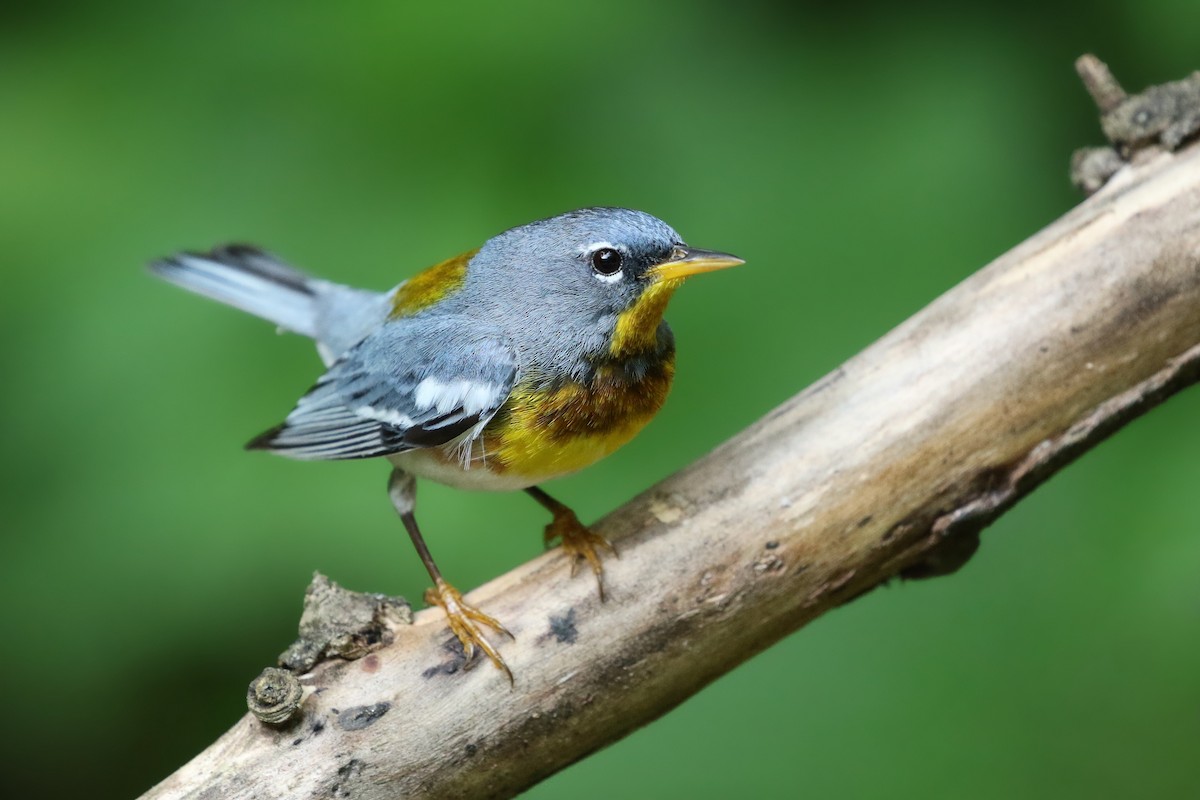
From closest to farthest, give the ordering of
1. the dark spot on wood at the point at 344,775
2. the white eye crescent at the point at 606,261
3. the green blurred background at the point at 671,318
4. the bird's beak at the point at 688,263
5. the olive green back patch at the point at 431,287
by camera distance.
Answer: the dark spot on wood at the point at 344,775 < the bird's beak at the point at 688,263 < the white eye crescent at the point at 606,261 < the olive green back patch at the point at 431,287 < the green blurred background at the point at 671,318

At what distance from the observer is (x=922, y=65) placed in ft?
13.4

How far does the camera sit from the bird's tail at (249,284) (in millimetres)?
3641

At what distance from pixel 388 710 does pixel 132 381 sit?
64.5 inches

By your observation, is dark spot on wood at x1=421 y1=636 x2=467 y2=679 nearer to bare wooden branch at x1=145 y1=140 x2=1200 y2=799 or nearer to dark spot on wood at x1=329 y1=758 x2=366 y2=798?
bare wooden branch at x1=145 y1=140 x2=1200 y2=799

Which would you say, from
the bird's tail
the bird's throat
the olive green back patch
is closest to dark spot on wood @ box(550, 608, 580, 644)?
→ the bird's throat

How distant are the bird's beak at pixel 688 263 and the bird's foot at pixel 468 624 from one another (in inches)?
35.0

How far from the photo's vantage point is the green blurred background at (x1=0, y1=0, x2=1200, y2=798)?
3.27 m

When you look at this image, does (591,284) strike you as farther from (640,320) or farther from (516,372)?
(516,372)

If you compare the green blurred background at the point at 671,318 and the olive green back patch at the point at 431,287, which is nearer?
the olive green back patch at the point at 431,287

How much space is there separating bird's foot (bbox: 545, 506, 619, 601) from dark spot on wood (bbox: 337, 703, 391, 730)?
1.78ft

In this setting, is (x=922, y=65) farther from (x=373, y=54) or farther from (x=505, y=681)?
(x=505, y=681)

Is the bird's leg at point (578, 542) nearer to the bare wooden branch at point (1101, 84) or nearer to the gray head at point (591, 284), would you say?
the gray head at point (591, 284)

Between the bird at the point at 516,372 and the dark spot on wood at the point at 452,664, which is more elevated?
the bird at the point at 516,372

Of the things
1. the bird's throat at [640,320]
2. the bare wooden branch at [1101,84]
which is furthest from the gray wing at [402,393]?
the bare wooden branch at [1101,84]
